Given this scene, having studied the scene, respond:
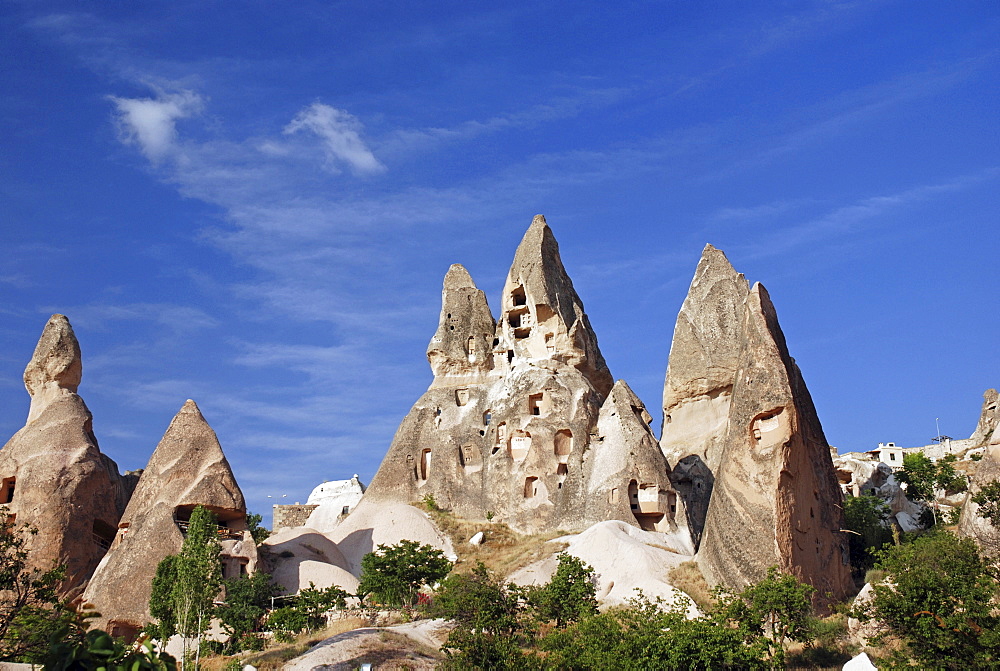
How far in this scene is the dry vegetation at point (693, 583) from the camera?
90.2ft

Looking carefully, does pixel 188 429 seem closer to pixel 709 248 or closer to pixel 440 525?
pixel 440 525

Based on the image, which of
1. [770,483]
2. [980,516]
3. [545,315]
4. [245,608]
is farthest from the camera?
[545,315]

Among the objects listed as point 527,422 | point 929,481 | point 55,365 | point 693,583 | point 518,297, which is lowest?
point 693,583

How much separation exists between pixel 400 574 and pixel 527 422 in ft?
35.9

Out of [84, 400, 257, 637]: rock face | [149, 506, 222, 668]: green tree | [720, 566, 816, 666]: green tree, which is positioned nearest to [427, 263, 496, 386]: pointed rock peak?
[84, 400, 257, 637]: rock face

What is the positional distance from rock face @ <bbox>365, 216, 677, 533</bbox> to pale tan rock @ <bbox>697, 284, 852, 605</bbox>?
28.7 feet

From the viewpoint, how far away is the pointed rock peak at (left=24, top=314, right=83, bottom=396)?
3925 cm

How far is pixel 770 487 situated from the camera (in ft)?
87.7

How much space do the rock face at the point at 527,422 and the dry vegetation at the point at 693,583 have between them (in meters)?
6.26

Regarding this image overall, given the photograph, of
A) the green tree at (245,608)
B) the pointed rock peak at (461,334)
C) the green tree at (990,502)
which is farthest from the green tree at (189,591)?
the pointed rock peak at (461,334)

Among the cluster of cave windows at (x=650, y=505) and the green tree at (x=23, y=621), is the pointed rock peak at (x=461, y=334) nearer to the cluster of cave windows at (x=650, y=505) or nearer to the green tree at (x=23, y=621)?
the cluster of cave windows at (x=650, y=505)

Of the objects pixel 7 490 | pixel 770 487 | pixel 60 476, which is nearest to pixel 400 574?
pixel 770 487

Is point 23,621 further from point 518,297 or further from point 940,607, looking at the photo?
point 518,297

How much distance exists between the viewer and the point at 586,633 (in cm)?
2173
